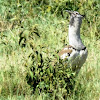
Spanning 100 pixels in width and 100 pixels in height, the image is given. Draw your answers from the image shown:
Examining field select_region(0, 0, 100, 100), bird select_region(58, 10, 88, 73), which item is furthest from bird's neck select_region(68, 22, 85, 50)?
field select_region(0, 0, 100, 100)

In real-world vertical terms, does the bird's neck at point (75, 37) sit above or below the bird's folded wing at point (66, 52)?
above

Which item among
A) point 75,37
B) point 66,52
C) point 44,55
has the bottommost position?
point 44,55

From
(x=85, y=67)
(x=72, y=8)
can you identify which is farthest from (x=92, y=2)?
(x=85, y=67)

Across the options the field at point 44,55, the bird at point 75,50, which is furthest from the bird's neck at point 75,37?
the field at point 44,55

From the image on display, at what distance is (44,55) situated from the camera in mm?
5230

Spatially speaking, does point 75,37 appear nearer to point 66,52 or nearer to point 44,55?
A: point 66,52

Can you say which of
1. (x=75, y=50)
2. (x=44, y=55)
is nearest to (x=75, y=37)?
(x=75, y=50)

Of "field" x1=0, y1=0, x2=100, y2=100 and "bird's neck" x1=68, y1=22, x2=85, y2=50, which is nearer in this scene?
"field" x1=0, y1=0, x2=100, y2=100

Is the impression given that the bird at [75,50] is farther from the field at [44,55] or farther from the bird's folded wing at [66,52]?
the field at [44,55]

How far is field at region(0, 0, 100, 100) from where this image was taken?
3969 millimetres

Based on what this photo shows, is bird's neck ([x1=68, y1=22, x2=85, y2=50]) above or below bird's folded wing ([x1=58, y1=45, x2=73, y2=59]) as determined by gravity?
above

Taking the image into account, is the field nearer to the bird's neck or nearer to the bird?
the bird

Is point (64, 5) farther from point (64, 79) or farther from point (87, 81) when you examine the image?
point (64, 79)

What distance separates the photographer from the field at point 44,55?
3.97 meters
